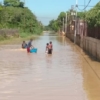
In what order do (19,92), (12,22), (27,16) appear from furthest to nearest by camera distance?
(27,16)
(12,22)
(19,92)

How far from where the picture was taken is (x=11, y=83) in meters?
13.0

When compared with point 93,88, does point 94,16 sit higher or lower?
higher

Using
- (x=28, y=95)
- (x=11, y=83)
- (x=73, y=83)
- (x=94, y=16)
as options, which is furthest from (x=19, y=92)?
(x=94, y=16)

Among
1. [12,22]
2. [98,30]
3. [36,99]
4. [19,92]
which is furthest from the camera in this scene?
[12,22]

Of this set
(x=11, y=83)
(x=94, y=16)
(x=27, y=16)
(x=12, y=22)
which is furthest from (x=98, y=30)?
(x=27, y=16)

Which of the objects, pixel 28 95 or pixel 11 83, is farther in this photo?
pixel 11 83

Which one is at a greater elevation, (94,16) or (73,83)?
(94,16)

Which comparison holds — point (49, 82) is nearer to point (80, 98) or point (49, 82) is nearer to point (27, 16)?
point (80, 98)

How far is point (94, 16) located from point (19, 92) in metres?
19.8

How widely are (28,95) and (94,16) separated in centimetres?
2024

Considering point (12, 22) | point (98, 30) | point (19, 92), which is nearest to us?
point (19, 92)

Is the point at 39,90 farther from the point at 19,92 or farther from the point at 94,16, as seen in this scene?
the point at 94,16

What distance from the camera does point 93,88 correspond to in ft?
39.4

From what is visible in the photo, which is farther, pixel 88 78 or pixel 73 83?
pixel 88 78
